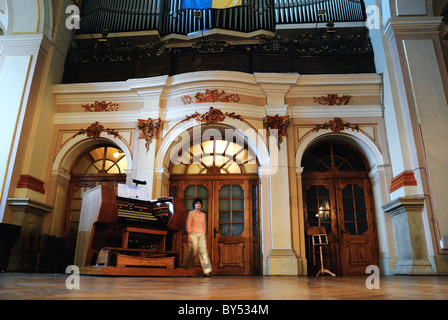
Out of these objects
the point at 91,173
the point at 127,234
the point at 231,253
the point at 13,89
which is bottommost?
the point at 231,253

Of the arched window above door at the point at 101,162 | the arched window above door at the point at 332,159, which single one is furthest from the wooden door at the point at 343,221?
the arched window above door at the point at 101,162

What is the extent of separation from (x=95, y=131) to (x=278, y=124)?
3.95 m

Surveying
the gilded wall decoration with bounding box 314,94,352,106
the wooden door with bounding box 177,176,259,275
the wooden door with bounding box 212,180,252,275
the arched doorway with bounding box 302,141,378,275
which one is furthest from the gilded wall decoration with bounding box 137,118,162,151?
the gilded wall decoration with bounding box 314,94,352,106

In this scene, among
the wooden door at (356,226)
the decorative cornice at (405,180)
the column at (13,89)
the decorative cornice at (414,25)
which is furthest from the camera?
the wooden door at (356,226)

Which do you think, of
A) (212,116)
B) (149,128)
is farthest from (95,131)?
(212,116)

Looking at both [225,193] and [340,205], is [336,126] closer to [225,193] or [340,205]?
[340,205]

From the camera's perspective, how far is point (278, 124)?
721cm

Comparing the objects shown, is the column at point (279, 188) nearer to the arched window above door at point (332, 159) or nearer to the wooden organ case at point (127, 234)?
the arched window above door at point (332, 159)

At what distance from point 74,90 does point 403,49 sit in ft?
22.5

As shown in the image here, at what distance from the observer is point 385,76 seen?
23.0 feet

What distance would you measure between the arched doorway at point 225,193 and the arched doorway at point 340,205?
45.5 inches

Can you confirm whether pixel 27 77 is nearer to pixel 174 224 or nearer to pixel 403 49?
pixel 174 224

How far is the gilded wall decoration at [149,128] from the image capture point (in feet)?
23.9
